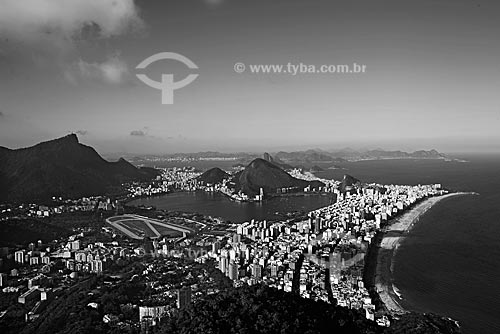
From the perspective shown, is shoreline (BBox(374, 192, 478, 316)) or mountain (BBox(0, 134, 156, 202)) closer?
shoreline (BBox(374, 192, 478, 316))

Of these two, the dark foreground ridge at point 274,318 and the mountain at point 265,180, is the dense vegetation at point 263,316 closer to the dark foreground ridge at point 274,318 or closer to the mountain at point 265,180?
the dark foreground ridge at point 274,318

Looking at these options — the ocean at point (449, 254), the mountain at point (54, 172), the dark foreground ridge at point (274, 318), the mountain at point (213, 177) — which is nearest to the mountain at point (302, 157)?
the mountain at point (213, 177)

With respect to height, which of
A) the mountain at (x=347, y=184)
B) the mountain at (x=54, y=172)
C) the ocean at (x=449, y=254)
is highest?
the mountain at (x=54, y=172)

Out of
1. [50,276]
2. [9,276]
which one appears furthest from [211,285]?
[9,276]

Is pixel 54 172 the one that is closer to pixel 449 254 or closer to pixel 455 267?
pixel 449 254

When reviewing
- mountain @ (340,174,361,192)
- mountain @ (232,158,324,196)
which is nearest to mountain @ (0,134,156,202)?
mountain @ (232,158,324,196)

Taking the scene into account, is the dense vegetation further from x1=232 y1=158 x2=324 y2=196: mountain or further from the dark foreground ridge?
x1=232 y1=158 x2=324 y2=196: mountain
